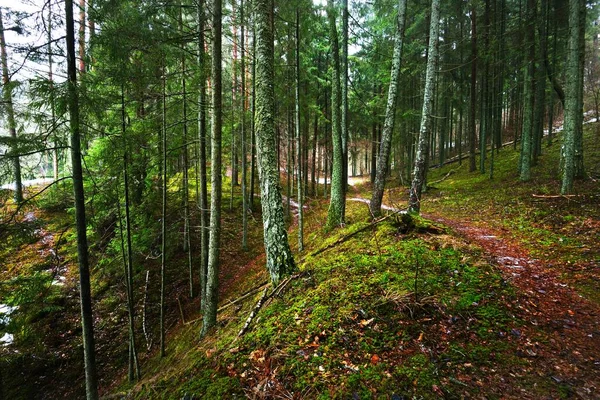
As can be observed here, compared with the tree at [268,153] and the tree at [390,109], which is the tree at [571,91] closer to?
the tree at [390,109]

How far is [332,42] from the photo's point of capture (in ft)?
30.3

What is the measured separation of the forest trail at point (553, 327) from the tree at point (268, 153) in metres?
3.64

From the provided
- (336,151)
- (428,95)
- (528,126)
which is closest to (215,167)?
(336,151)

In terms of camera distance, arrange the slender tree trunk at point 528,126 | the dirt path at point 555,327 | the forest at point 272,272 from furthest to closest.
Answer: the slender tree trunk at point 528,126 < the forest at point 272,272 < the dirt path at point 555,327

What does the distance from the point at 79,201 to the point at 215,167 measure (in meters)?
2.44

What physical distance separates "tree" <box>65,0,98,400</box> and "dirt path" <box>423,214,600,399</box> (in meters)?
6.82

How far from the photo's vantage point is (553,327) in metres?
3.53

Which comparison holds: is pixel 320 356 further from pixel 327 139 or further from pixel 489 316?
pixel 327 139

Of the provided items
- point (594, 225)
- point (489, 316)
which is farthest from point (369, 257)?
point (594, 225)

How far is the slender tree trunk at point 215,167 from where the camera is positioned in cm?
508

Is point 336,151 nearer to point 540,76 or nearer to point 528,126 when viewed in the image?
point 528,126

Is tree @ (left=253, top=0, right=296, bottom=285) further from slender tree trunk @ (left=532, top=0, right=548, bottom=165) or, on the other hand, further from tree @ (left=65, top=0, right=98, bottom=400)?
slender tree trunk @ (left=532, top=0, right=548, bottom=165)

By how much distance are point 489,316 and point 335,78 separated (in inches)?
330

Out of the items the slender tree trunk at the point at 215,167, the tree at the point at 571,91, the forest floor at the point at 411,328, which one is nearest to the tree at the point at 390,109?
the forest floor at the point at 411,328
